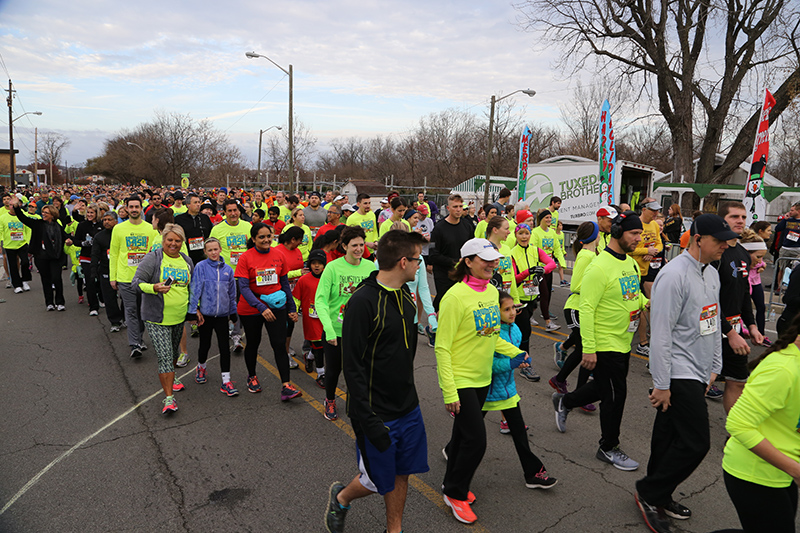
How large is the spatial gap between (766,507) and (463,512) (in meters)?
1.77

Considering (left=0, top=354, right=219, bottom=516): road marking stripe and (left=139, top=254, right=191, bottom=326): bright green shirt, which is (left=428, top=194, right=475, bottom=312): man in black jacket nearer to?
(left=139, top=254, right=191, bottom=326): bright green shirt

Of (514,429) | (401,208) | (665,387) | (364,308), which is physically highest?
(401,208)

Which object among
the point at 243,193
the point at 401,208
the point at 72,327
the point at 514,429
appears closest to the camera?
the point at 514,429

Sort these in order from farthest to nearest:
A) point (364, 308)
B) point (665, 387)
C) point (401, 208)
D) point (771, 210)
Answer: point (771, 210) → point (401, 208) → point (665, 387) → point (364, 308)

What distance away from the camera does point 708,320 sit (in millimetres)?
3400

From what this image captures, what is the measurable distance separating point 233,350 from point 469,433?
4.93m

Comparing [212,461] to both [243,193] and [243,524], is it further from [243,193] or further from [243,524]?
[243,193]

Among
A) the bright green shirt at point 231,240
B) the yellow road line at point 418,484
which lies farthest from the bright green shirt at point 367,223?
the yellow road line at point 418,484

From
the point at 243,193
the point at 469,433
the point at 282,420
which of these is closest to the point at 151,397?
the point at 282,420

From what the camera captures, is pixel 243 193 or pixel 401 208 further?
pixel 243 193

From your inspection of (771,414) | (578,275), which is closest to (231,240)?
(578,275)

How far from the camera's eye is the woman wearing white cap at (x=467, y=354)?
3.40 metres

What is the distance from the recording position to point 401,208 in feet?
26.5

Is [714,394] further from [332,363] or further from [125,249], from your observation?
[125,249]
